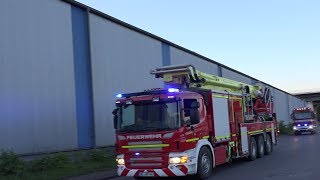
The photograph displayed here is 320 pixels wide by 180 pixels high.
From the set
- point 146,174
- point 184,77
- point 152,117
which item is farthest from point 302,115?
point 146,174

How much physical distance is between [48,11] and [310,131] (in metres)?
37.8

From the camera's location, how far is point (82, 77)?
23016 millimetres

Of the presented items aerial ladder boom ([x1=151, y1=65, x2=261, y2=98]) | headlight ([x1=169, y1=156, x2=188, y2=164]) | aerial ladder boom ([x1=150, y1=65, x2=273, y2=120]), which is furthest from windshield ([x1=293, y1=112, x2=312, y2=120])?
headlight ([x1=169, y1=156, x2=188, y2=164])

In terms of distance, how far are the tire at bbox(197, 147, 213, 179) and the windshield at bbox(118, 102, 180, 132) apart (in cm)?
154

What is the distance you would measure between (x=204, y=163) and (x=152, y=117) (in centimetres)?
226

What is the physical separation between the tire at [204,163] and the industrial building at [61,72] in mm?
7237

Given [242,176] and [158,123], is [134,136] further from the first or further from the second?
[242,176]

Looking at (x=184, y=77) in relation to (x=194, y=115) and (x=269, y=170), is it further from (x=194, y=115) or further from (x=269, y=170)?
(x=269, y=170)

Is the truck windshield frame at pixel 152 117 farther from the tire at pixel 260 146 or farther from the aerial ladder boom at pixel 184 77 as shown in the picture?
the tire at pixel 260 146

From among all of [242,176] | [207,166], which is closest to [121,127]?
[207,166]

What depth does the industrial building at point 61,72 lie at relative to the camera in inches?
728

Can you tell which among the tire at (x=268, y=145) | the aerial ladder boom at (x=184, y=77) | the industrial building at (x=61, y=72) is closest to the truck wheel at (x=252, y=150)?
the tire at (x=268, y=145)

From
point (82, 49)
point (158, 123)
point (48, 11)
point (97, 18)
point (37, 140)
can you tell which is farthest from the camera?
point (97, 18)

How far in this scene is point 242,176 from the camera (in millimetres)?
15320
